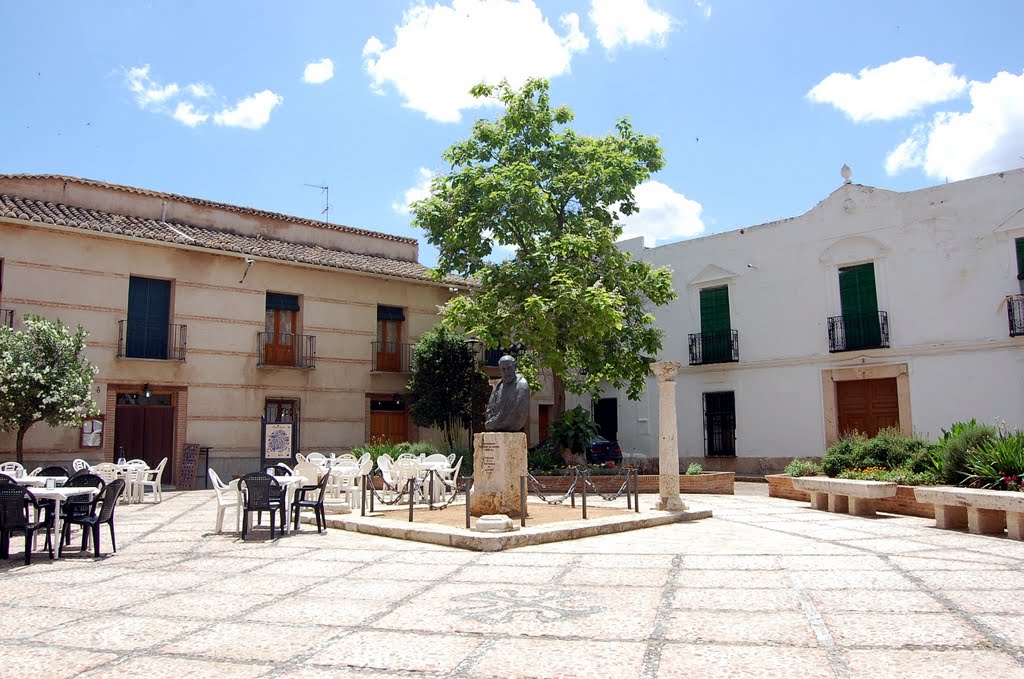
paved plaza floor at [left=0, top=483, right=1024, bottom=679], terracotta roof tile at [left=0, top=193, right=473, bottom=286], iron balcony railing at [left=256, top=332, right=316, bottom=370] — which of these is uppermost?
terracotta roof tile at [left=0, top=193, right=473, bottom=286]

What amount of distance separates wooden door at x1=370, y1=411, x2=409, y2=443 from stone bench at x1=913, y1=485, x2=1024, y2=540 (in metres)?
14.4

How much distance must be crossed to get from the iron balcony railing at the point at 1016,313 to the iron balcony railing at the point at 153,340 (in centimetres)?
1825

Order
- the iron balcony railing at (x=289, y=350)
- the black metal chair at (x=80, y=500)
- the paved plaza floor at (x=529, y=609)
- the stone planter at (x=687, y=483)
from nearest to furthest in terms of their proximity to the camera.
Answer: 1. the paved plaza floor at (x=529, y=609)
2. the black metal chair at (x=80, y=500)
3. the stone planter at (x=687, y=483)
4. the iron balcony railing at (x=289, y=350)

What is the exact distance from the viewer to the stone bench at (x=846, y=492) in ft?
36.6

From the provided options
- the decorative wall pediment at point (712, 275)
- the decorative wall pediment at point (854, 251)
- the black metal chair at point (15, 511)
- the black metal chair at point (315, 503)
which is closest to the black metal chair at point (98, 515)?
the black metal chair at point (15, 511)

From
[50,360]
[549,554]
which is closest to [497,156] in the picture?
[50,360]

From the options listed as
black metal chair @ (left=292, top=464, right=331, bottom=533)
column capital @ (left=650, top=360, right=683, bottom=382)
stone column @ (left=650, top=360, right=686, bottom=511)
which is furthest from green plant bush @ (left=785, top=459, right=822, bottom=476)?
black metal chair @ (left=292, top=464, right=331, bottom=533)

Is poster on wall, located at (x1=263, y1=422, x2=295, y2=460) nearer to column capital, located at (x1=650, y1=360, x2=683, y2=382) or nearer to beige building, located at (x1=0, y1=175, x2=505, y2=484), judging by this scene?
beige building, located at (x1=0, y1=175, x2=505, y2=484)

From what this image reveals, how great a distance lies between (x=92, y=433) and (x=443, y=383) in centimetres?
819

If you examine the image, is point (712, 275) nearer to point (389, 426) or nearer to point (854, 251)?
point (854, 251)

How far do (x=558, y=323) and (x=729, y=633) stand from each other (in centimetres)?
1229

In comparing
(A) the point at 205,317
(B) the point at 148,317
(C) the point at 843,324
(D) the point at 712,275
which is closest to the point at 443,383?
(A) the point at 205,317

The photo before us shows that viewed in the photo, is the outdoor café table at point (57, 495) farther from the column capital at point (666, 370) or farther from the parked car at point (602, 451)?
the parked car at point (602, 451)

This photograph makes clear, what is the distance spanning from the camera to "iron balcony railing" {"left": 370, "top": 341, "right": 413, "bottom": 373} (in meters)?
21.6
